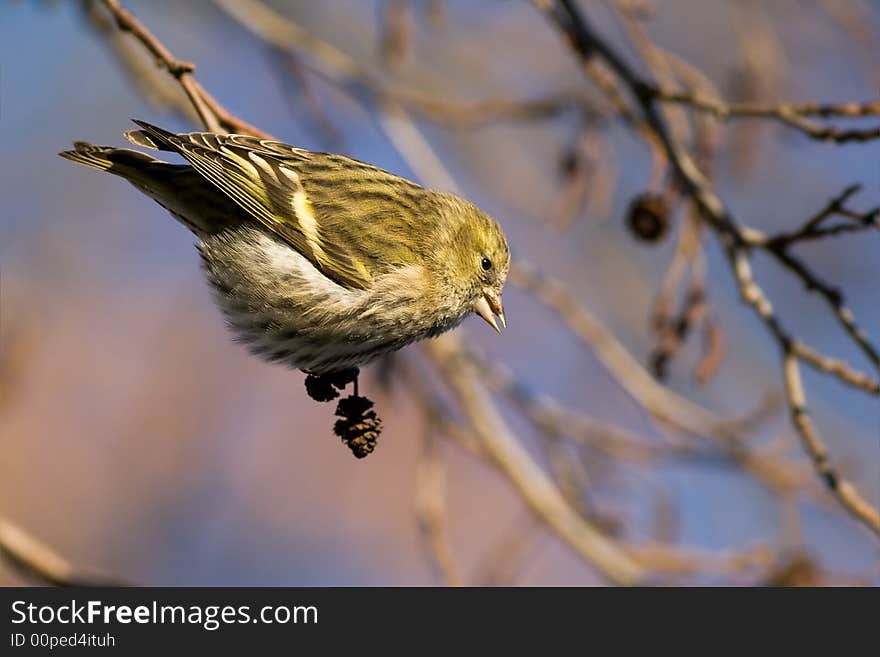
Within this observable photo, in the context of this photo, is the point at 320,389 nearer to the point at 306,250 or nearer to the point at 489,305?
the point at 306,250

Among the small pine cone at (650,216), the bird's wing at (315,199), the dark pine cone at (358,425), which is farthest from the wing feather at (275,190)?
the small pine cone at (650,216)

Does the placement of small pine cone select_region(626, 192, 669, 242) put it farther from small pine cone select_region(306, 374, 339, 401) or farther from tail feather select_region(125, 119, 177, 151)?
tail feather select_region(125, 119, 177, 151)

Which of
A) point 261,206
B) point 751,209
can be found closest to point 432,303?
point 261,206

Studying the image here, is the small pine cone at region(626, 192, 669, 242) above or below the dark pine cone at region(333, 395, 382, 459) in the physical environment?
above

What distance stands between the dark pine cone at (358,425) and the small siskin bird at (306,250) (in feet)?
0.64

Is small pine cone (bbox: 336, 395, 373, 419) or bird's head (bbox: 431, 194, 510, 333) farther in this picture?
bird's head (bbox: 431, 194, 510, 333)

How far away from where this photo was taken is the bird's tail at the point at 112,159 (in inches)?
103

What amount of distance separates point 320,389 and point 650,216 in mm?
1067

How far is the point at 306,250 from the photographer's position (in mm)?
2695

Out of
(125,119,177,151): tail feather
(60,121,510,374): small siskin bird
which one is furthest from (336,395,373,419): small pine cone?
(125,119,177,151): tail feather

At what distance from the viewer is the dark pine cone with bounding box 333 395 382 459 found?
2.36 meters

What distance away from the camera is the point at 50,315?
605 cm

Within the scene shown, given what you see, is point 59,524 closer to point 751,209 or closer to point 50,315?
point 50,315
